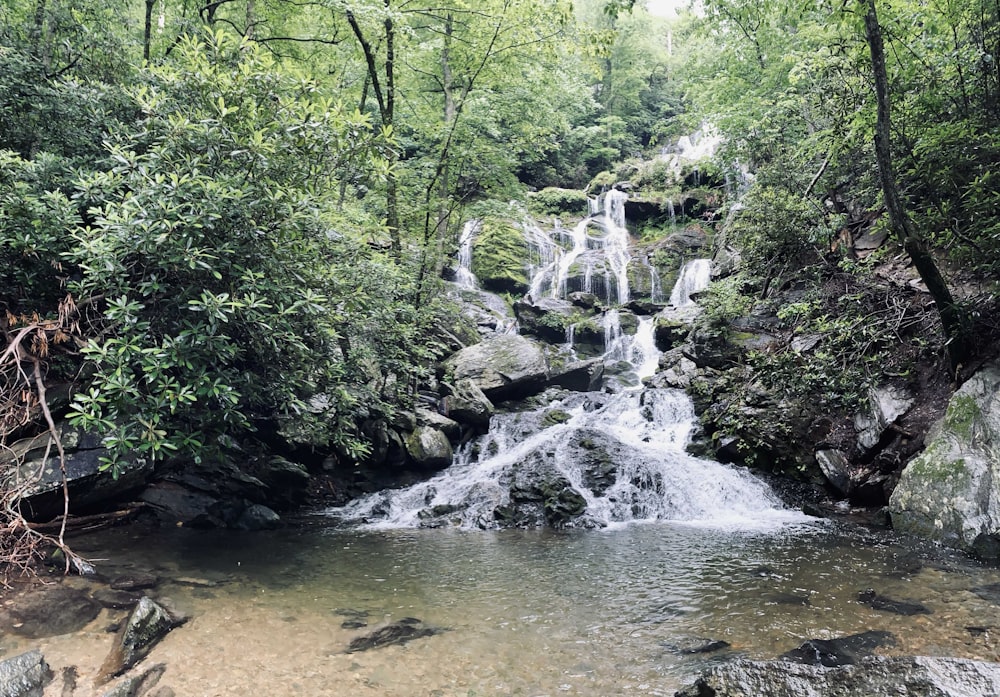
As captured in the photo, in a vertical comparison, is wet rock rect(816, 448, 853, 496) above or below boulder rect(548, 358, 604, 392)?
below

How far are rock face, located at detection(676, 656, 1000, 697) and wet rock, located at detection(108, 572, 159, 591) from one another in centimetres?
556

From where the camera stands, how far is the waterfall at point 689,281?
62.8ft

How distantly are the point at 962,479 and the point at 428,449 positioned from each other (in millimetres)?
9118

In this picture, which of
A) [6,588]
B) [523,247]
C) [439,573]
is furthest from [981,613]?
[523,247]

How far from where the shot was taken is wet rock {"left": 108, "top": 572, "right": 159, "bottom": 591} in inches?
222

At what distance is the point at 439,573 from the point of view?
6844mm

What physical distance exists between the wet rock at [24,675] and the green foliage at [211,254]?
1.87 metres

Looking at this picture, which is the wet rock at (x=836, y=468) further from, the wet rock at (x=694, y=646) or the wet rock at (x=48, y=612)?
the wet rock at (x=48, y=612)

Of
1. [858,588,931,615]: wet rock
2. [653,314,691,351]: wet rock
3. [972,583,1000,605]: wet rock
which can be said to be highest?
[653,314,691,351]: wet rock

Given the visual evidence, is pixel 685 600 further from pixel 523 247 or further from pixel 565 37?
pixel 523 247

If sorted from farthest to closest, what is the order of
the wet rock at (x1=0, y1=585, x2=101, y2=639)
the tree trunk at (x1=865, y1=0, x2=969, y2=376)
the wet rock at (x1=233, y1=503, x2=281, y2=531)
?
the wet rock at (x1=233, y1=503, x2=281, y2=531) < the tree trunk at (x1=865, y1=0, x2=969, y2=376) < the wet rock at (x1=0, y1=585, x2=101, y2=639)

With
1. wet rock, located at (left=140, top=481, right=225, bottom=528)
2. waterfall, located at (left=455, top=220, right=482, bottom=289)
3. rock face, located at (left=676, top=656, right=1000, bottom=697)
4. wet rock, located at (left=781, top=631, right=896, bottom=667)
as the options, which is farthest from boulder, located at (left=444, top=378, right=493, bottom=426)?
rock face, located at (left=676, top=656, right=1000, bottom=697)

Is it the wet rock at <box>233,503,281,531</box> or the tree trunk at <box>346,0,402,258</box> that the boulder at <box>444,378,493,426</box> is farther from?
the wet rock at <box>233,503,281,531</box>

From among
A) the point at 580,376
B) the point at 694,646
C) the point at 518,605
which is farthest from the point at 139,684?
the point at 580,376
